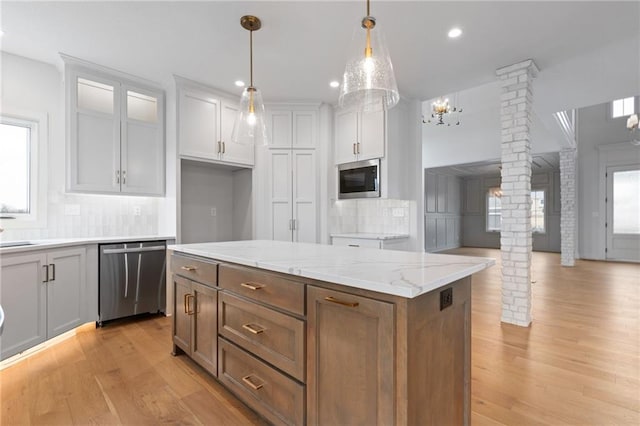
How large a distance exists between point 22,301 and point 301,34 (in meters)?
3.16

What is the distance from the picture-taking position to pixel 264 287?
1580 millimetres

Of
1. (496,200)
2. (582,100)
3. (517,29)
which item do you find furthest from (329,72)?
(496,200)

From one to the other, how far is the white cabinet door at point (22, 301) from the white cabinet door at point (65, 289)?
55 millimetres

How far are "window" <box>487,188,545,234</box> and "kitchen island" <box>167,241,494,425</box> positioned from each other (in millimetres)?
10172

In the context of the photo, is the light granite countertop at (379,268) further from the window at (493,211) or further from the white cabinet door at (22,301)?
the window at (493,211)

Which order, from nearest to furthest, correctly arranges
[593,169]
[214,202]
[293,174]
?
[293,174] → [214,202] → [593,169]

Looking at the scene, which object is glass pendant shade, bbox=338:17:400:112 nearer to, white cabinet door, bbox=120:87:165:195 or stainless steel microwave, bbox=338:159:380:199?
stainless steel microwave, bbox=338:159:380:199

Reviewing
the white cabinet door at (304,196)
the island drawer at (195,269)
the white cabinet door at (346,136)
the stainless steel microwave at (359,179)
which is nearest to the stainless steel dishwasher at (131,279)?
the island drawer at (195,269)

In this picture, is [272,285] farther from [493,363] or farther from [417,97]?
[417,97]

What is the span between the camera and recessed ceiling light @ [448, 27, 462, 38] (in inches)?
102

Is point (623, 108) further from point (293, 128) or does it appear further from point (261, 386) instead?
point (261, 386)

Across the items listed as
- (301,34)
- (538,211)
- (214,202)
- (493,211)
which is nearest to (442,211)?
(493,211)

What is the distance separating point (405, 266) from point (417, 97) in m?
3.39

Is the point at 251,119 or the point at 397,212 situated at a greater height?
the point at 251,119
